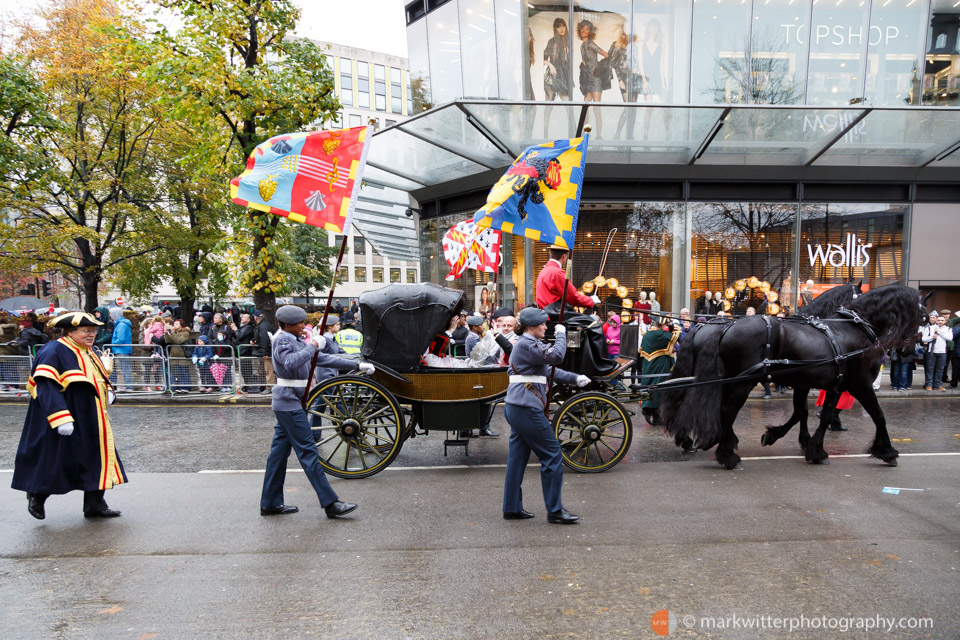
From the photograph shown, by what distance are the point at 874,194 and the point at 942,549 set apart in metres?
15.8

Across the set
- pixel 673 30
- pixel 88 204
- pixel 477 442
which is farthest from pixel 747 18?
pixel 88 204

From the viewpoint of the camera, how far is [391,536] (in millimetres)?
4668

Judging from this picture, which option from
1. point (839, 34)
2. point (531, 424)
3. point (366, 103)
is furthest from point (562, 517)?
point (366, 103)

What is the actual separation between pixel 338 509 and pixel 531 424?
1.82 metres

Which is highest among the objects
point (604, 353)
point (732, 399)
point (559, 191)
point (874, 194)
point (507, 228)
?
point (874, 194)

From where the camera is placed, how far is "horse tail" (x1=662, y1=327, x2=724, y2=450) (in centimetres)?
643

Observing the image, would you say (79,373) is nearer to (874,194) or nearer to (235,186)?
(235,186)

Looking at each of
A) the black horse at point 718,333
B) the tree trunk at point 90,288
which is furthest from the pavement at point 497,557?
the tree trunk at point 90,288

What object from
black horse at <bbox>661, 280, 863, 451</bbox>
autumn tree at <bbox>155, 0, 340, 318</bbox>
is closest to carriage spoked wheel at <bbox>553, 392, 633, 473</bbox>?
black horse at <bbox>661, 280, 863, 451</bbox>

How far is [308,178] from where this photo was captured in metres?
5.69

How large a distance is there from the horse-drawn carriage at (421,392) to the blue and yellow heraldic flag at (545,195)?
1.12m

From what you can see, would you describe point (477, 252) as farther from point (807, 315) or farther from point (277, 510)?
point (277, 510)

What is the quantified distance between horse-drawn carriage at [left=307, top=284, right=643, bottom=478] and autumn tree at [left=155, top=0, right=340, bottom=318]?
282 inches

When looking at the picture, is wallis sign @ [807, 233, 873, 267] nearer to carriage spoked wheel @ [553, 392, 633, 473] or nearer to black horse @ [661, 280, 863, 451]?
black horse @ [661, 280, 863, 451]
